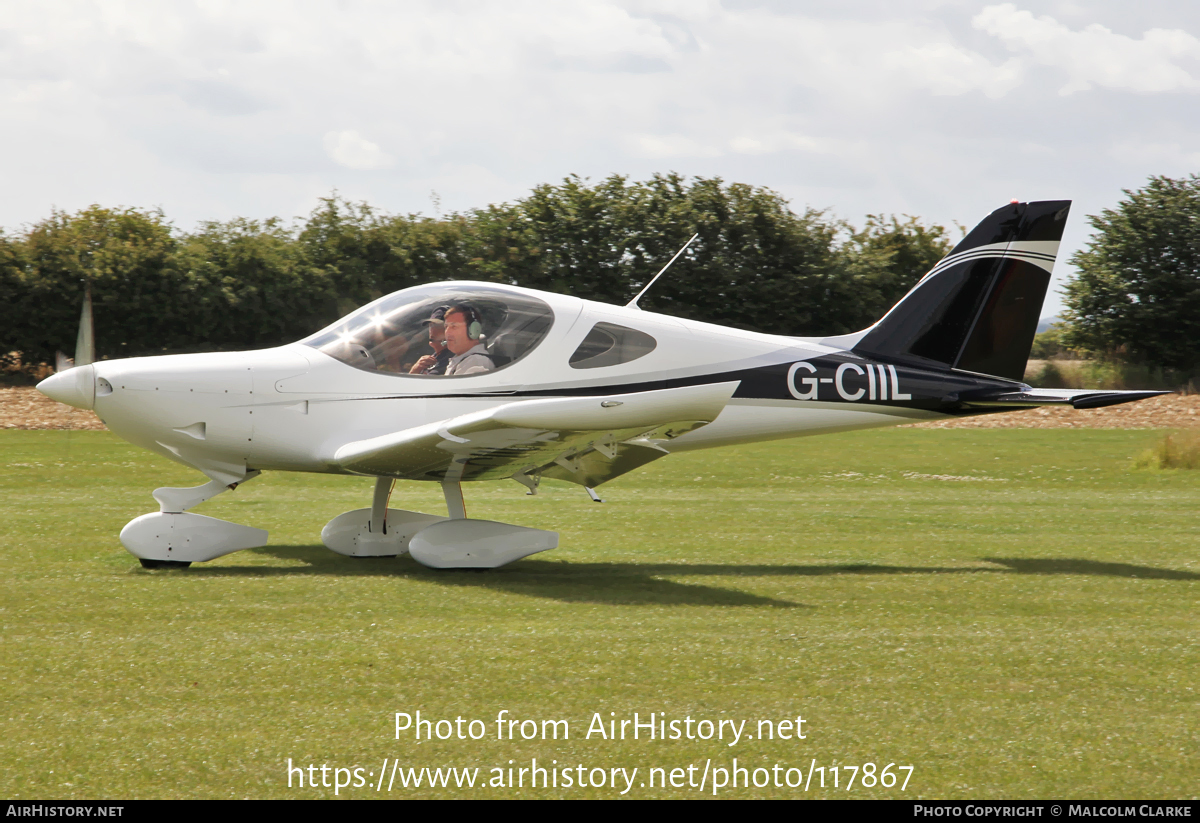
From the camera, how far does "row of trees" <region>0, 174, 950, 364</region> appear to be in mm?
27703

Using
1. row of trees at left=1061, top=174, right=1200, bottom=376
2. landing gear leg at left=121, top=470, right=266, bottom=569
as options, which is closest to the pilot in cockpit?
landing gear leg at left=121, top=470, right=266, bottom=569

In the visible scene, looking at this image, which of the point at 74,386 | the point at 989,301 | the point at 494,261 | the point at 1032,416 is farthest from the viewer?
the point at 494,261

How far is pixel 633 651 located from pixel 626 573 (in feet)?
7.88

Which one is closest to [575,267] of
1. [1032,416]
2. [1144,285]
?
[1032,416]

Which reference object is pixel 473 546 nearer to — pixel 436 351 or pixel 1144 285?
pixel 436 351

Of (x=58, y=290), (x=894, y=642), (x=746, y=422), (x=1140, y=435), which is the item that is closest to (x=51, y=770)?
(x=894, y=642)

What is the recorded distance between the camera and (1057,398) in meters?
8.43

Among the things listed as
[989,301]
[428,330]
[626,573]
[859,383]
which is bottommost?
[626,573]

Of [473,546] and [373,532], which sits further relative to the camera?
[373,532]

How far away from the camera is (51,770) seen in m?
3.70

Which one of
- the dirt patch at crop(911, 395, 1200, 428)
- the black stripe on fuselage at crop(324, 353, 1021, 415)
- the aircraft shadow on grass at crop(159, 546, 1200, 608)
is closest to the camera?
the aircraft shadow on grass at crop(159, 546, 1200, 608)

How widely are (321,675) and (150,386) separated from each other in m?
3.53

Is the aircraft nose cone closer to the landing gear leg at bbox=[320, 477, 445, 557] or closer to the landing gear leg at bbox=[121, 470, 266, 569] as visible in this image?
the landing gear leg at bbox=[121, 470, 266, 569]

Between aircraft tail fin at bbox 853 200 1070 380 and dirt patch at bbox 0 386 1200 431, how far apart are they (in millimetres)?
12441
